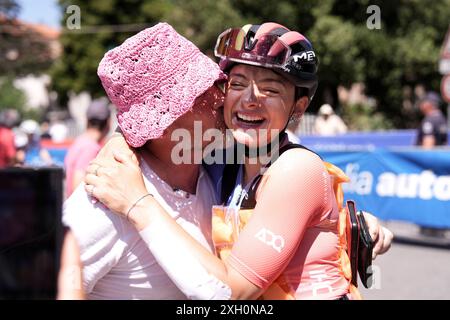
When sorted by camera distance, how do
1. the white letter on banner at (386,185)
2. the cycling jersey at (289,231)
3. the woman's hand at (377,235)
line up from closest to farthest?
the cycling jersey at (289,231), the woman's hand at (377,235), the white letter on banner at (386,185)

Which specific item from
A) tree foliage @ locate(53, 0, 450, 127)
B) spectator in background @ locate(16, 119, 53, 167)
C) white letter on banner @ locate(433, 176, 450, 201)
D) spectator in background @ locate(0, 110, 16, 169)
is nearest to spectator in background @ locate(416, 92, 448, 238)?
white letter on banner @ locate(433, 176, 450, 201)

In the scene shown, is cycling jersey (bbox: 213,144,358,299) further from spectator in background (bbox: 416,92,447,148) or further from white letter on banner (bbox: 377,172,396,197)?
spectator in background (bbox: 416,92,447,148)

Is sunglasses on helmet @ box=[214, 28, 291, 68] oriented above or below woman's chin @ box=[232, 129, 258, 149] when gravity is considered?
above

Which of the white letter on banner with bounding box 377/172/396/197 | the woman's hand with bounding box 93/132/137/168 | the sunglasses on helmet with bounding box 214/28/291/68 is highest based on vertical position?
the sunglasses on helmet with bounding box 214/28/291/68

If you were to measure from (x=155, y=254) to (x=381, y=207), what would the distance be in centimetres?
834

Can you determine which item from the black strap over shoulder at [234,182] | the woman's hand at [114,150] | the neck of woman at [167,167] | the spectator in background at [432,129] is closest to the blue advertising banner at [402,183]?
the spectator in background at [432,129]

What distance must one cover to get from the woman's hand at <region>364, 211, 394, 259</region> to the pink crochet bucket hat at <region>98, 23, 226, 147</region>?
732mm

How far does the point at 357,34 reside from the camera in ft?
79.0

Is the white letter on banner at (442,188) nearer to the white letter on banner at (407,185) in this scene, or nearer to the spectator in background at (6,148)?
the white letter on banner at (407,185)

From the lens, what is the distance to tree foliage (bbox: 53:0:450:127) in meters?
23.5

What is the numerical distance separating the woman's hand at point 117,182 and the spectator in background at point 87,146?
3978mm

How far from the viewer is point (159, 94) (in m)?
1.90

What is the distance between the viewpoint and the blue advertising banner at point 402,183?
9.06 m

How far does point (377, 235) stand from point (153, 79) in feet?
2.98
